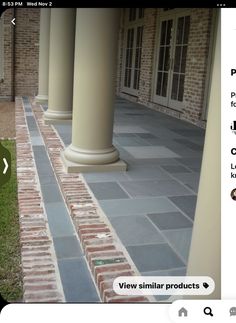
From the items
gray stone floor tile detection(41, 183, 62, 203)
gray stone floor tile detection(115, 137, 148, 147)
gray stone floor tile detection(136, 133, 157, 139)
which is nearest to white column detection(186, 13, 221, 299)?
gray stone floor tile detection(41, 183, 62, 203)

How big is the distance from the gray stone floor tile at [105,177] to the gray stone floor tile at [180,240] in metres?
1.12

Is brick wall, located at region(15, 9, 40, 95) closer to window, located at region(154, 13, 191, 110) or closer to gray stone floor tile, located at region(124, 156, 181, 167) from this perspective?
window, located at region(154, 13, 191, 110)

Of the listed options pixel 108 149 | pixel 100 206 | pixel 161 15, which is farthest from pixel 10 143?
pixel 161 15

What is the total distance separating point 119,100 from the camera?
34.2 feet

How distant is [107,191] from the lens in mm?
3256

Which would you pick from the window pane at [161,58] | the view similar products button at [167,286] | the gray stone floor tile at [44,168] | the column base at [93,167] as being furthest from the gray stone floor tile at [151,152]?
the window pane at [161,58]

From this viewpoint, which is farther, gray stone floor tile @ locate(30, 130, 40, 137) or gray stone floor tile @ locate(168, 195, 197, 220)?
gray stone floor tile @ locate(30, 130, 40, 137)

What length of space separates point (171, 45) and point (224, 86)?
705cm

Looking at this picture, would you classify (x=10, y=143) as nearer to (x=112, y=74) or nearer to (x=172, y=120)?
(x=112, y=74)

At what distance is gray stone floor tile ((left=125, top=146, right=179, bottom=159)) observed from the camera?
14.5ft

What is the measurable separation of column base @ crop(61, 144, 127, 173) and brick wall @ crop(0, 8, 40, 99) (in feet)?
23.6

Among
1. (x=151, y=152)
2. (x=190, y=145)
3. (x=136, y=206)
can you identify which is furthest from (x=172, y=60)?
(x=136, y=206)

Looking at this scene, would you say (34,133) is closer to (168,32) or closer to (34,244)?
(34,244)

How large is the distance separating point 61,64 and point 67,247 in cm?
404
